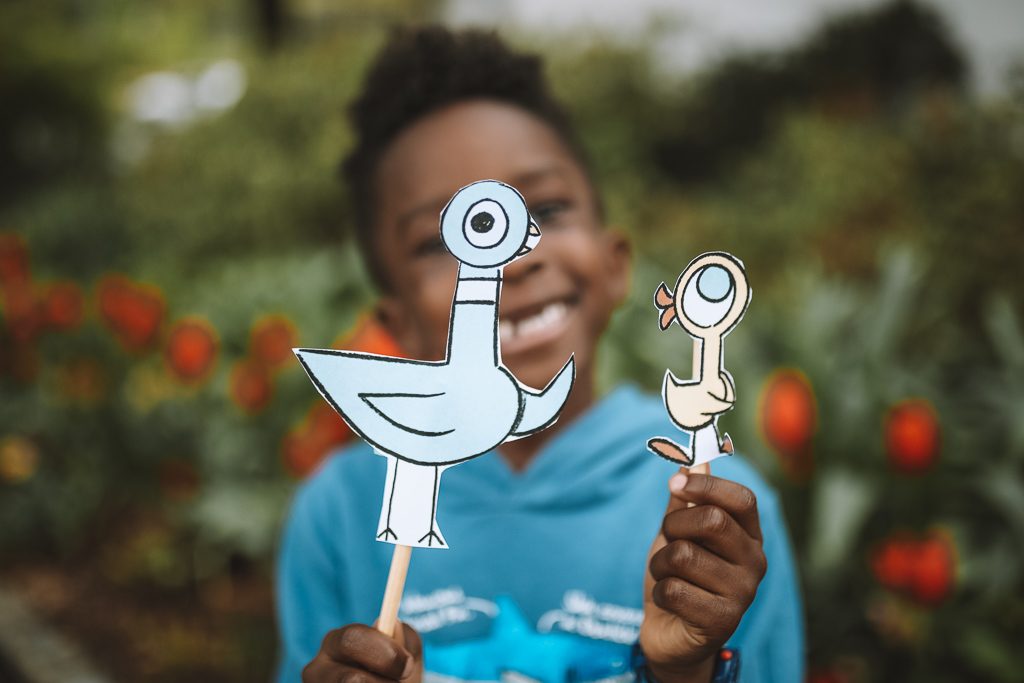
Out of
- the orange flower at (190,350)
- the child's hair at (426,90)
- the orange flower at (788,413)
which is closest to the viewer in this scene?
the child's hair at (426,90)

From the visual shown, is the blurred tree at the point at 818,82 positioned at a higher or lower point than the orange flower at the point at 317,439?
higher

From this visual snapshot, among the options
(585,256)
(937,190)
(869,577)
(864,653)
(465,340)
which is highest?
(937,190)

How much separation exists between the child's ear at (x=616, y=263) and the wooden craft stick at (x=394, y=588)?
630mm

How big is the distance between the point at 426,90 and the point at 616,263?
380 mm

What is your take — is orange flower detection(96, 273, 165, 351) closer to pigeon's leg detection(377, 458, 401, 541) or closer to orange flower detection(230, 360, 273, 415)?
orange flower detection(230, 360, 273, 415)

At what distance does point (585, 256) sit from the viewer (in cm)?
110

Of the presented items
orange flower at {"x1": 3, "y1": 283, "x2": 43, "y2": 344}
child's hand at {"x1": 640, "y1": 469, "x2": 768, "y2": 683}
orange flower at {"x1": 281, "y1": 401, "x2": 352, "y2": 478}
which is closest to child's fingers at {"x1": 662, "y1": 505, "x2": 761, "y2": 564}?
child's hand at {"x1": 640, "y1": 469, "x2": 768, "y2": 683}

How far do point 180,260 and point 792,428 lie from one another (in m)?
5.45

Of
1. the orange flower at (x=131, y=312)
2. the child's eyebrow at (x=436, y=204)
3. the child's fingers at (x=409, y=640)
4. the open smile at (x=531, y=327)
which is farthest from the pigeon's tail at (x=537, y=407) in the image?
the orange flower at (x=131, y=312)

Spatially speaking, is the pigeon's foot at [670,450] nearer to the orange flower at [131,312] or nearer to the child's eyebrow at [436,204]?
the child's eyebrow at [436,204]

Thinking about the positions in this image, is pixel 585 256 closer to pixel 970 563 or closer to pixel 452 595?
pixel 452 595

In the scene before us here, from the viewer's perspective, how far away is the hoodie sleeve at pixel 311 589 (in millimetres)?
1203

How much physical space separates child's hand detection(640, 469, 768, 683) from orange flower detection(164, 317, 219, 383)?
2.14 meters

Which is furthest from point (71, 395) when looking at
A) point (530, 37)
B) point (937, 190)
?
point (530, 37)
